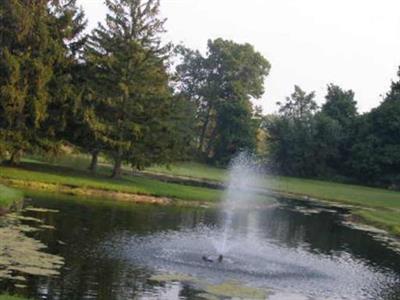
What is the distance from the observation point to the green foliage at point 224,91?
106062 mm

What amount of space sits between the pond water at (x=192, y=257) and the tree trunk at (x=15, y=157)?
8.45 meters

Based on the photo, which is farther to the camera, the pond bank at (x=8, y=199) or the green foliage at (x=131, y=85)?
the green foliage at (x=131, y=85)

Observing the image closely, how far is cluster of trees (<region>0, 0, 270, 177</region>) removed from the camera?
4472 centimetres

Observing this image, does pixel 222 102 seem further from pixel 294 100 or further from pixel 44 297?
pixel 44 297

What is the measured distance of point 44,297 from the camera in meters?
16.9

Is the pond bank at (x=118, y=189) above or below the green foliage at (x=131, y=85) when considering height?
below

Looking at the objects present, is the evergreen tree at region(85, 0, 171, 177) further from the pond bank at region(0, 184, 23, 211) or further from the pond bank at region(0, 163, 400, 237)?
the pond bank at region(0, 184, 23, 211)

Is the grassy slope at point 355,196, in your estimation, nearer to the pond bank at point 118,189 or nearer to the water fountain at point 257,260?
the pond bank at point 118,189

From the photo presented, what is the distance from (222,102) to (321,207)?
54.2 metres

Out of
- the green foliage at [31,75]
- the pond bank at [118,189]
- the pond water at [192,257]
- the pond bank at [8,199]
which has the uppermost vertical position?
the green foliage at [31,75]

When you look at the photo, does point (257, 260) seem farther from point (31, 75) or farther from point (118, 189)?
point (31, 75)

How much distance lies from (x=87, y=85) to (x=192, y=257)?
27.9 m

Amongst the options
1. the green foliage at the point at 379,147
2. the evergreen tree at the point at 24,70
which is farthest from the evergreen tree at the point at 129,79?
the green foliage at the point at 379,147

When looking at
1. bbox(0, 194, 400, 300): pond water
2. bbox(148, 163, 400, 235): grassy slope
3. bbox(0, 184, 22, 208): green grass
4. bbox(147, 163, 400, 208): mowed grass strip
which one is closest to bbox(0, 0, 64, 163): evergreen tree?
bbox(0, 194, 400, 300): pond water
